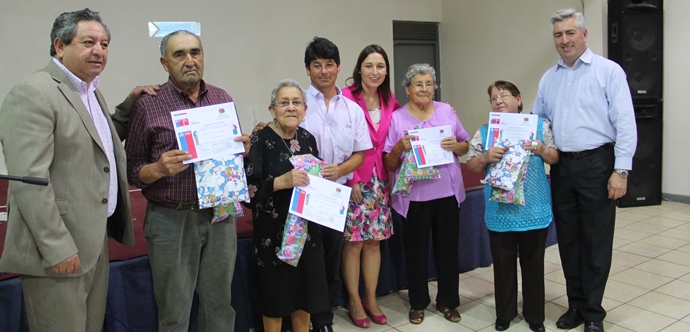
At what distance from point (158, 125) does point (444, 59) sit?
6655 millimetres

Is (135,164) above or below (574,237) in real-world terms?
above

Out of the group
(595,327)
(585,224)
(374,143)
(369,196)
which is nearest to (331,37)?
(374,143)

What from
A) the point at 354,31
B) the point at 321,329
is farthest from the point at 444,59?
the point at 321,329

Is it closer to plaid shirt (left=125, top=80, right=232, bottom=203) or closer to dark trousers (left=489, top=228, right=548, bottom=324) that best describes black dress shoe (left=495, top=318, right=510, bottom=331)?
dark trousers (left=489, top=228, right=548, bottom=324)

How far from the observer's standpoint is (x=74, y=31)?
1.77 metres

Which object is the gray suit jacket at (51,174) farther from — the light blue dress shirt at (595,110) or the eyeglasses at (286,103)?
the light blue dress shirt at (595,110)

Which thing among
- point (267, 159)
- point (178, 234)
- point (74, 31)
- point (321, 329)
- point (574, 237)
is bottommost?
point (321, 329)

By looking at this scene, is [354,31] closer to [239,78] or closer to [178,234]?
[239,78]

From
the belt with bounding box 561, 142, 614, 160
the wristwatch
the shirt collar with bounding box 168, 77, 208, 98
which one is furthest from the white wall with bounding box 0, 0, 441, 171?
the wristwatch

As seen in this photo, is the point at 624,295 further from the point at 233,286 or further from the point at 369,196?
the point at 233,286

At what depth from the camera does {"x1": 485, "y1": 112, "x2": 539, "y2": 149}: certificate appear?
263 centimetres

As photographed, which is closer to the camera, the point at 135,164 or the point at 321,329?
the point at 135,164

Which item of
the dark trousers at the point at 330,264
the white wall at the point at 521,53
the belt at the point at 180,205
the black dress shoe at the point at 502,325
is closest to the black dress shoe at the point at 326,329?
the dark trousers at the point at 330,264

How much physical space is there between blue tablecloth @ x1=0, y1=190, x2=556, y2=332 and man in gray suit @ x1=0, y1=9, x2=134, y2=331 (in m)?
0.54
